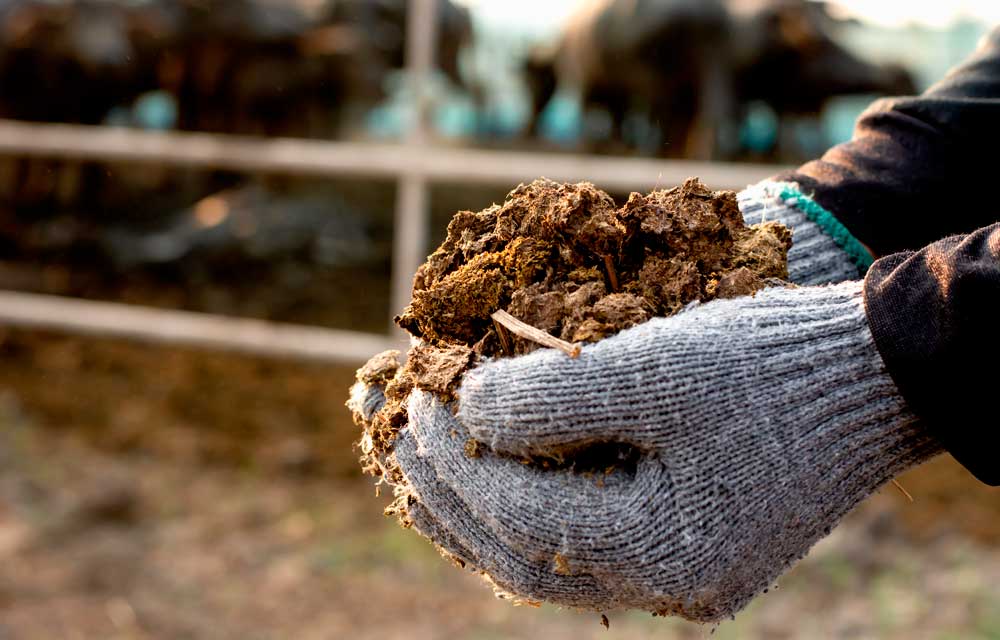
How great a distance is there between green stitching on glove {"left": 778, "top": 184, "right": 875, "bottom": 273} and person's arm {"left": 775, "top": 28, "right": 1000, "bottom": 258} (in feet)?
0.03

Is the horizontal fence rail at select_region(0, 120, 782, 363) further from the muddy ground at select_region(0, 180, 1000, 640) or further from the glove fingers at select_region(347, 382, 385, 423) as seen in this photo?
the glove fingers at select_region(347, 382, 385, 423)

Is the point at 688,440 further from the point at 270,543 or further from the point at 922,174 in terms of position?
the point at 270,543

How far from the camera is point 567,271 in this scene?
99 cm

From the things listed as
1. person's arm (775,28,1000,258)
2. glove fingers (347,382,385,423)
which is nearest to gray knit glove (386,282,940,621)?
glove fingers (347,382,385,423)

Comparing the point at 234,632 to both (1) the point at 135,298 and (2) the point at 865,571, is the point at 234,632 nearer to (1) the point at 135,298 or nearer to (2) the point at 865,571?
(2) the point at 865,571

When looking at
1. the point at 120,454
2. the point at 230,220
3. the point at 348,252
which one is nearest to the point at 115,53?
the point at 230,220

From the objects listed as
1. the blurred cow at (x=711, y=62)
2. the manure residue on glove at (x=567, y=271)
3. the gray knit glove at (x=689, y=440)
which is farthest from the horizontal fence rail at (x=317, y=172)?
the gray knit glove at (x=689, y=440)

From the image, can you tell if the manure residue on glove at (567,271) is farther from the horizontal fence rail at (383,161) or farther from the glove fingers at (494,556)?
the horizontal fence rail at (383,161)

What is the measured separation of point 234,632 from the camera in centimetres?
255

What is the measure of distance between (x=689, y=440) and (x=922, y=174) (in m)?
0.49

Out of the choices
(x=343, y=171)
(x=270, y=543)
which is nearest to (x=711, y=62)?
(x=343, y=171)

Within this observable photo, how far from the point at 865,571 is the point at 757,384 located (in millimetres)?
1936

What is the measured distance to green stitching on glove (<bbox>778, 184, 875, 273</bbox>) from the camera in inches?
44.9

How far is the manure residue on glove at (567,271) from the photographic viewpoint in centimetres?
94
